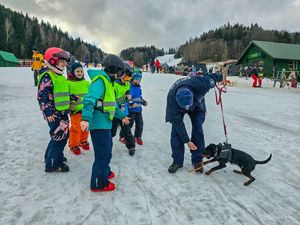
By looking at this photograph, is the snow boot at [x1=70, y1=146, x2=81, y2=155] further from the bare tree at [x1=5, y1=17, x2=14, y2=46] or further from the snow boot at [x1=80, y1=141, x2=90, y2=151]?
the bare tree at [x1=5, y1=17, x2=14, y2=46]

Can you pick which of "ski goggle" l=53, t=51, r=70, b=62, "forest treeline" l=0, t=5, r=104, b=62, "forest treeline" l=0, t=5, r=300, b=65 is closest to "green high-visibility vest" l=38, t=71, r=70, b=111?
"ski goggle" l=53, t=51, r=70, b=62

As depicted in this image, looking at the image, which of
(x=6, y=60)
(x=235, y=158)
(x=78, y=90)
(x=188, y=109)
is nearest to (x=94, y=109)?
(x=188, y=109)

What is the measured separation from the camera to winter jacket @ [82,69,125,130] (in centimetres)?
303

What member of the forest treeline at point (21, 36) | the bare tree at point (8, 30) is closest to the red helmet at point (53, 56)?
the forest treeline at point (21, 36)

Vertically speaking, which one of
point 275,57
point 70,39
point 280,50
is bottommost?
point 275,57

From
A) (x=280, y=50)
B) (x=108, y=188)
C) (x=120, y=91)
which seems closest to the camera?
(x=108, y=188)

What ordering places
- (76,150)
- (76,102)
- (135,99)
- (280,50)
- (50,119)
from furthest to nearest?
(280,50), (135,99), (76,150), (76,102), (50,119)

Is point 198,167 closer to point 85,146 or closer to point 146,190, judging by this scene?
point 146,190

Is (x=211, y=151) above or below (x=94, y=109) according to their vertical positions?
below

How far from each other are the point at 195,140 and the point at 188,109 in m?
0.60

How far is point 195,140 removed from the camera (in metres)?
4.14

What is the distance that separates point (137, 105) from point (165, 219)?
2897mm

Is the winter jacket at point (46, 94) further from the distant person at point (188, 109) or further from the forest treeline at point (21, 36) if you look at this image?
the forest treeline at point (21, 36)

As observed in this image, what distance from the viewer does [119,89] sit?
4.91 meters
